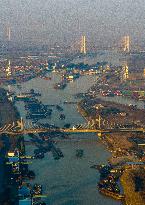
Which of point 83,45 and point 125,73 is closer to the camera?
point 125,73

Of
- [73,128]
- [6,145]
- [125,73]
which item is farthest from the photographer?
[125,73]

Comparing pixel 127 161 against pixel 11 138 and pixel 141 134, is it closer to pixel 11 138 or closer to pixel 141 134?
pixel 141 134

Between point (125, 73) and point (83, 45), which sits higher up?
point (83, 45)

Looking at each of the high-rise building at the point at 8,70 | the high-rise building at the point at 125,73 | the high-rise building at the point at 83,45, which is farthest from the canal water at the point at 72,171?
the high-rise building at the point at 83,45

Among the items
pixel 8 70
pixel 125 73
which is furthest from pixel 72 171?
pixel 8 70

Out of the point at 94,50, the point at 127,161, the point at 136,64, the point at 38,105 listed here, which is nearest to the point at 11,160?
the point at 127,161

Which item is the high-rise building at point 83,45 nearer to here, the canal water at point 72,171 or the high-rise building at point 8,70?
the high-rise building at point 8,70

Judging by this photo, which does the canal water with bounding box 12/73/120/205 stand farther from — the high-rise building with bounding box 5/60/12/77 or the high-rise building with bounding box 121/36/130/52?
the high-rise building with bounding box 121/36/130/52

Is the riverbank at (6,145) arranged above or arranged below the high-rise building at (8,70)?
below

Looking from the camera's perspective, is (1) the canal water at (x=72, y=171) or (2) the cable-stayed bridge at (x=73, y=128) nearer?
(1) the canal water at (x=72, y=171)

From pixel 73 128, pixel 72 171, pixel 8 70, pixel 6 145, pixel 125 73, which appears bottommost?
pixel 72 171

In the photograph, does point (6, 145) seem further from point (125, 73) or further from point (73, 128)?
point (125, 73)
